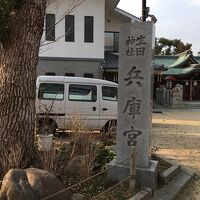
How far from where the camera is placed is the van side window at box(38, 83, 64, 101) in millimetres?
14359

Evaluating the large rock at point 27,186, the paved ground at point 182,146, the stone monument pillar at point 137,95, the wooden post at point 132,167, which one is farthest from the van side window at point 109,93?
the large rock at point 27,186

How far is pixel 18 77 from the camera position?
714 centimetres

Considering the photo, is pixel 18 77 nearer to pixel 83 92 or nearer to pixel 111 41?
pixel 83 92

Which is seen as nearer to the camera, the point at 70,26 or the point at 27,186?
the point at 27,186

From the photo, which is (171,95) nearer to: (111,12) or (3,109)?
(111,12)

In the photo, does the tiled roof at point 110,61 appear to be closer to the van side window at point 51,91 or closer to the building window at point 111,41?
the building window at point 111,41

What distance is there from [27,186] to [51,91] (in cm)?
959

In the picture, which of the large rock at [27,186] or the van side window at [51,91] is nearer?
the large rock at [27,186]

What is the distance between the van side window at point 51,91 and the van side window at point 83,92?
13.6 inches

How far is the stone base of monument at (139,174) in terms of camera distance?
701 centimetres

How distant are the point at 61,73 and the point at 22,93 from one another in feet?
68.1

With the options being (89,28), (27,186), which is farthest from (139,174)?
(89,28)

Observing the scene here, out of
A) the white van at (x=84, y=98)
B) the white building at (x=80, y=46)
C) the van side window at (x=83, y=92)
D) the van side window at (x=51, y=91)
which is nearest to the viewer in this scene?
the van side window at (x=51, y=91)

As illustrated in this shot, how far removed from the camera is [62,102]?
14523mm
